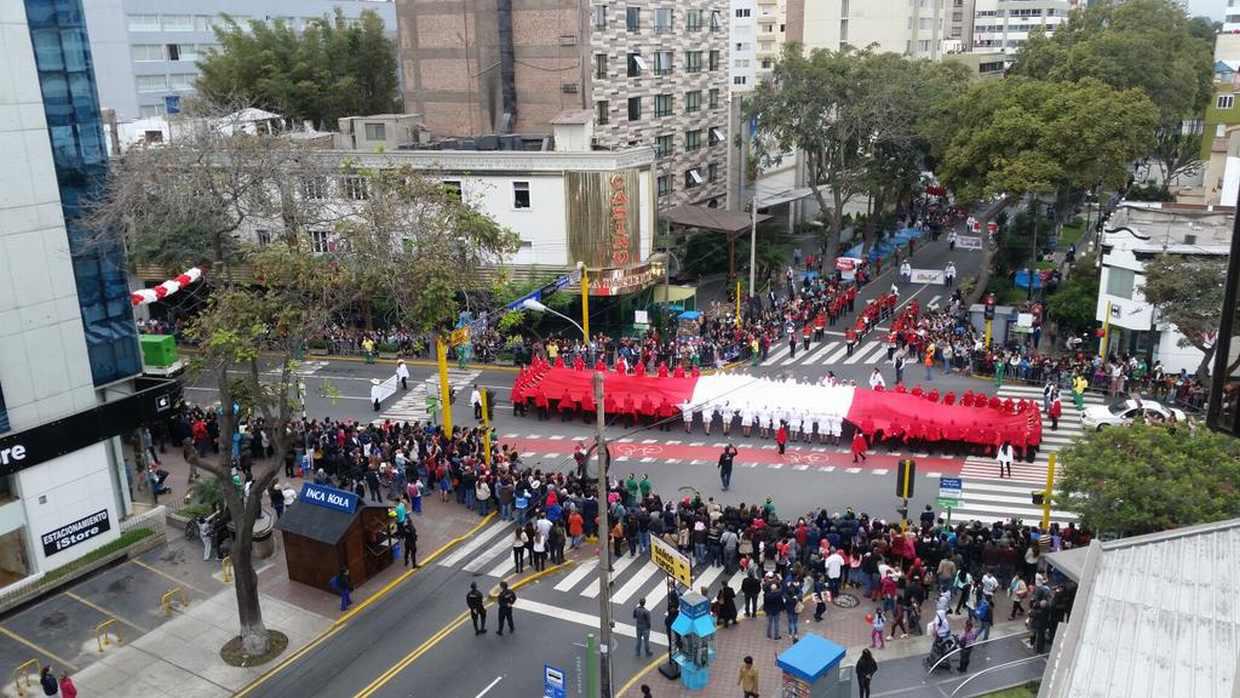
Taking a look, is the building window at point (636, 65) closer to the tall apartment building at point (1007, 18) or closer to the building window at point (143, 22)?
the building window at point (143, 22)

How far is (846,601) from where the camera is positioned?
22156 millimetres

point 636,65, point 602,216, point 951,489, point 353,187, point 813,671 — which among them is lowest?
point 813,671

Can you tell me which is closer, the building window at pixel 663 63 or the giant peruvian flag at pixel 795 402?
the giant peruvian flag at pixel 795 402

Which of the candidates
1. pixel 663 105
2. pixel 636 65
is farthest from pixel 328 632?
pixel 663 105

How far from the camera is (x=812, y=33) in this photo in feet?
291

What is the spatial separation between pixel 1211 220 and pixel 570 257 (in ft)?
85.6

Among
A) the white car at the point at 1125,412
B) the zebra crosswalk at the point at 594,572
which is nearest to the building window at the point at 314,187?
the zebra crosswalk at the point at 594,572

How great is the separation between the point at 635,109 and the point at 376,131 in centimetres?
1400

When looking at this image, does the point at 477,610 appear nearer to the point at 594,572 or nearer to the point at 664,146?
the point at 594,572

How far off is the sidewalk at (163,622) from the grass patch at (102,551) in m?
0.40

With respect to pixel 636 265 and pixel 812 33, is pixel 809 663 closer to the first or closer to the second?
pixel 636 265

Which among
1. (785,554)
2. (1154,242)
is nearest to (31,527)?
(785,554)

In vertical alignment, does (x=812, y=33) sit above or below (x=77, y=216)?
above

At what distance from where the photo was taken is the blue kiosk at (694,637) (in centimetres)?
1866
